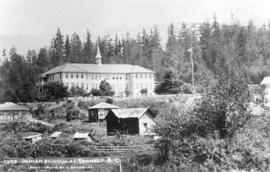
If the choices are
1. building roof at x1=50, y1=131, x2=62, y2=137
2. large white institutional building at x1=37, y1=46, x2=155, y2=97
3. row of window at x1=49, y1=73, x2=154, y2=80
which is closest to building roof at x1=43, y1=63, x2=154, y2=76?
large white institutional building at x1=37, y1=46, x2=155, y2=97

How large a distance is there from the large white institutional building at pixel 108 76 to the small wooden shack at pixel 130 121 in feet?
51.9

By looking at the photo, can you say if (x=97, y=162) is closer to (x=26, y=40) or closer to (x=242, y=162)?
(x=242, y=162)

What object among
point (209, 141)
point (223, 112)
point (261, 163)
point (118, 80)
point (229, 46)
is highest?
point (229, 46)

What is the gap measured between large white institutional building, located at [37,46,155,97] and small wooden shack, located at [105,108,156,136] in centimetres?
1582

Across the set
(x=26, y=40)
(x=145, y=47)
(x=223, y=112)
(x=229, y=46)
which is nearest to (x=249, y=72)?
(x=229, y=46)

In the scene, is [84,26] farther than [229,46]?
No

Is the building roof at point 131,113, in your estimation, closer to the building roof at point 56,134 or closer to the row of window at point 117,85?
the building roof at point 56,134

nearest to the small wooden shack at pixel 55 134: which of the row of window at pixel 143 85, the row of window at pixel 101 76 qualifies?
the row of window at pixel 101 76

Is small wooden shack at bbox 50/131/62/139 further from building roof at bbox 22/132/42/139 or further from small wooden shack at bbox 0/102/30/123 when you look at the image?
small wooden shack at bbox 0/102/30/123

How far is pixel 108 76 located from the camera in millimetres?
43562

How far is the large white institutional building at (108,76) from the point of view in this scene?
126 ft

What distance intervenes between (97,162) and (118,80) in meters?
31.4

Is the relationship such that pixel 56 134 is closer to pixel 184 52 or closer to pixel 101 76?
pixel 101 76

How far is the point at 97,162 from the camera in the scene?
12.8 meters
